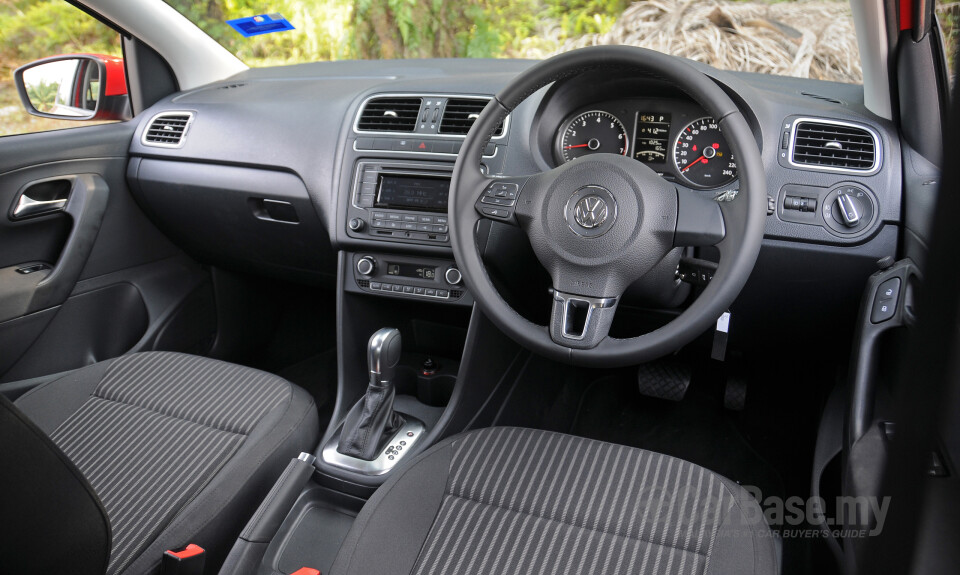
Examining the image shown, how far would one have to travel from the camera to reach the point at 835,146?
1.62 meters

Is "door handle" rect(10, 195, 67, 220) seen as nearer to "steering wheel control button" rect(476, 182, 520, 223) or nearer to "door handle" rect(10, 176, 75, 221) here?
"door handle" rect(10, 176, 75, 221)

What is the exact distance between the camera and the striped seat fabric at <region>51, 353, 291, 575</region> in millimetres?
1350

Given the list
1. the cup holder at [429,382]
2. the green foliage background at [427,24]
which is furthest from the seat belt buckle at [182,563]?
the green foliage background at [427,24]

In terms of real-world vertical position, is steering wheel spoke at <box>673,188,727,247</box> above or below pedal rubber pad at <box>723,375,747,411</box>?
above

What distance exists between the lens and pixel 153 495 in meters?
1.38

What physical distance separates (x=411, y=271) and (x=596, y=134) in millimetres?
564

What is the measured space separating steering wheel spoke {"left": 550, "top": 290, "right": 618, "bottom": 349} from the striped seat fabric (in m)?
0.70

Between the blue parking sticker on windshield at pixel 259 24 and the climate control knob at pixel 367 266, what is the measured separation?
1071 mm

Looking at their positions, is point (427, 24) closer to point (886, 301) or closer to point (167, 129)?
point (167, 129)

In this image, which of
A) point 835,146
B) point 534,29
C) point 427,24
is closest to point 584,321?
point 835,146

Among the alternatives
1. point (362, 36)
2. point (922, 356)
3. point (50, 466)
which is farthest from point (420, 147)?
point (362, 36)

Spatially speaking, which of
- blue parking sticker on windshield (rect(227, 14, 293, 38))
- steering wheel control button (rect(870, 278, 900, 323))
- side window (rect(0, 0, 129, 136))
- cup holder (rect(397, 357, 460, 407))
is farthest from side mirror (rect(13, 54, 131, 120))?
steering wheel control button (rect(870, 278, 900, 323))

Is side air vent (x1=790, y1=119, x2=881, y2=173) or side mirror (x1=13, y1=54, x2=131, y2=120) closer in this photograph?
side air vent (x1=790, y1=119, x2=881, y2=173)

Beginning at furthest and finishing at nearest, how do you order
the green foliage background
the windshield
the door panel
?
the green foliage background → the windshield → the door panel
